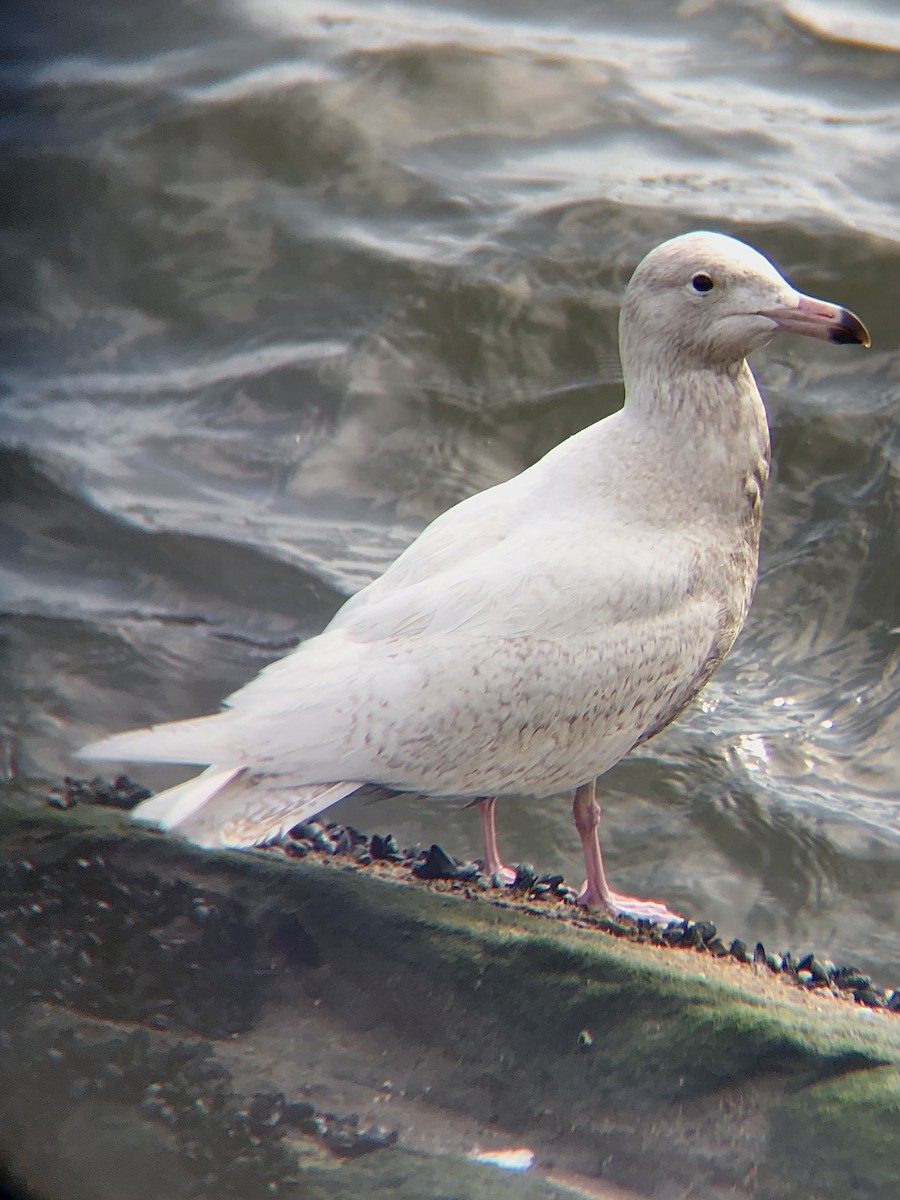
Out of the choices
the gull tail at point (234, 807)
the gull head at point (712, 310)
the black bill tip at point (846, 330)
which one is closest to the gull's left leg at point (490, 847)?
the gull tail at point (234, 807)

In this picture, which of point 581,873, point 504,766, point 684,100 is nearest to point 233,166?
point 684,100

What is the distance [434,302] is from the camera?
27.2 ft

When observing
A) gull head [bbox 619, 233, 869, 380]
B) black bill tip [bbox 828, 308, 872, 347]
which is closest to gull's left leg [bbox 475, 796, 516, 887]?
gull head [bbox 619, 233, 869, 380]

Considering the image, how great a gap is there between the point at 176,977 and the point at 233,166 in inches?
253

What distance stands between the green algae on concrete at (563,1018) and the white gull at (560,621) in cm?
→ 22

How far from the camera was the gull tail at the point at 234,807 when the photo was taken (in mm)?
3912

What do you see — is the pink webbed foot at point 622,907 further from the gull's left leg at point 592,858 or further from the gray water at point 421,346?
the gray water at point 421,346

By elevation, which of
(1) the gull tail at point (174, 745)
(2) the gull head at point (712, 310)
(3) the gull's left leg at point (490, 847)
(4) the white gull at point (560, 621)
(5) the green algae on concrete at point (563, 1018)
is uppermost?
(2) the gull head at point (712, 310)

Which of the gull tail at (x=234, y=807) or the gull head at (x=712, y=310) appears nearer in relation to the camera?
the gull tail at (x=234, y=807)

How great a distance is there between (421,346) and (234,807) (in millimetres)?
4535

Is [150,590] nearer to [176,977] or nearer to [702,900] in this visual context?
[702,900]

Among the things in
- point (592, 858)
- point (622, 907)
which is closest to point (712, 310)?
point (592, 858)

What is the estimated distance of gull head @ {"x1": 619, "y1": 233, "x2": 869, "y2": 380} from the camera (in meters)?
4.27

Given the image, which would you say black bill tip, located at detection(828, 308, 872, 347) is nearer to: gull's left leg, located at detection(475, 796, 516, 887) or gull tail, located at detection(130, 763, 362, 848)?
gull's left leg, located at detection(475, 796, 516, 887)
